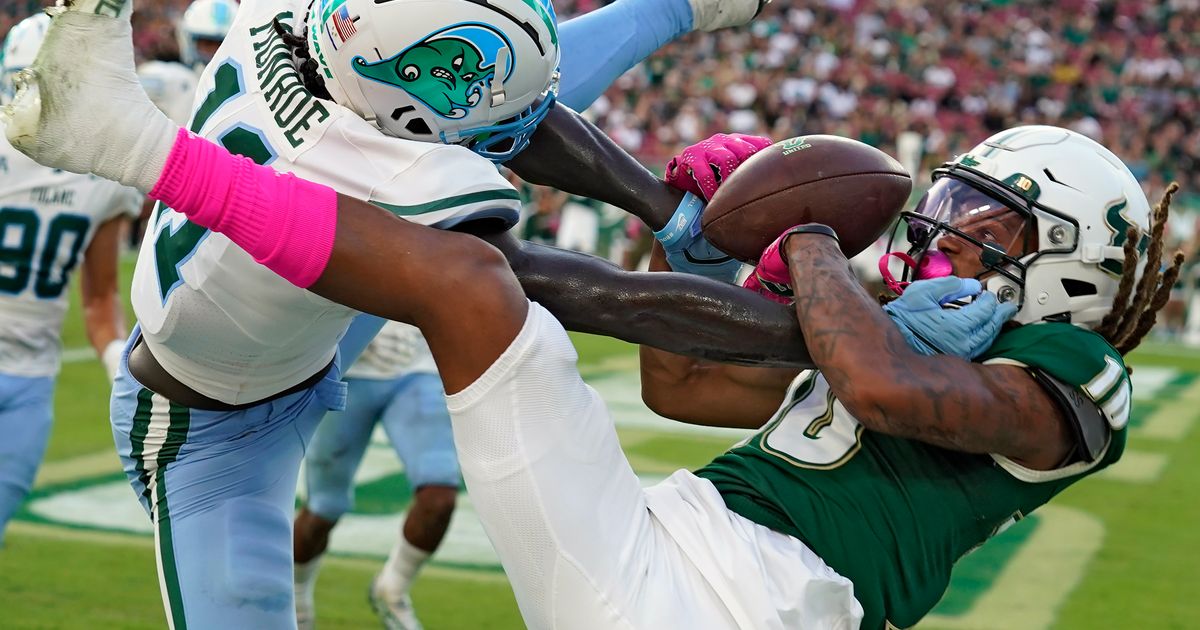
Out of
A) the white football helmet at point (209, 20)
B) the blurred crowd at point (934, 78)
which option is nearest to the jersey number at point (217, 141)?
the white football helmet at point (209, 20)

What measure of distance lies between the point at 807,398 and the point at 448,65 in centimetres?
94

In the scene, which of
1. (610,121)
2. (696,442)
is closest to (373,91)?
(696,442)

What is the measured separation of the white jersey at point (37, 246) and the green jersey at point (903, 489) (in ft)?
8.64

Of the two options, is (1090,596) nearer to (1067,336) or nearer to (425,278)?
(1067,336)

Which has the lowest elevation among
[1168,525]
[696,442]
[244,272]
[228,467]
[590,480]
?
[696,442]

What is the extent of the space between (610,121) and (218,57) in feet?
54.3

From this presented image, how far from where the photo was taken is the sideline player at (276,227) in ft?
7.39

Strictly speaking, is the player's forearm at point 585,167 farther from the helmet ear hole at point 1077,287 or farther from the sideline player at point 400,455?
the sideline player at point 400,455

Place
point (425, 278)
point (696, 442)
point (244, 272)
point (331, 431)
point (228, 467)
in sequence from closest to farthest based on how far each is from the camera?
point (425, 278), point (244, 272), point (228, 467), point (331, 431), point (696, 442)

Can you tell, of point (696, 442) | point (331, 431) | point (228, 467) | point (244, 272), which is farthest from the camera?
point (696, 442)

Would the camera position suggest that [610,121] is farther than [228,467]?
Yes

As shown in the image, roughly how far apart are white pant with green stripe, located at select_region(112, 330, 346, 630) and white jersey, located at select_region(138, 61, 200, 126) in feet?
9.70

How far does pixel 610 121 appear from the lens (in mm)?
19000

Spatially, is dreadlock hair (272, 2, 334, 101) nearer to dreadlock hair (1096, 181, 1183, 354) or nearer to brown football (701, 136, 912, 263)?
brown football (701, 136, 912, 263)
